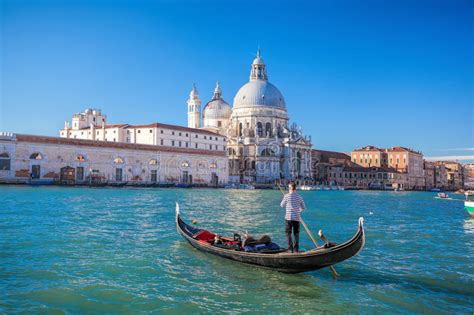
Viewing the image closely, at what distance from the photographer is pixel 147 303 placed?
22.5 ft

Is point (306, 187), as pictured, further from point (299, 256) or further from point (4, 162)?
point (299, 256)

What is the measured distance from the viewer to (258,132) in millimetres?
71812

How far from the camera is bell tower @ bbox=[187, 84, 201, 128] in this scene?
3007 inches

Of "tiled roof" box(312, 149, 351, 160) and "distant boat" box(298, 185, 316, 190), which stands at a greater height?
"tiled roof" box(312, 149, 351, 160)

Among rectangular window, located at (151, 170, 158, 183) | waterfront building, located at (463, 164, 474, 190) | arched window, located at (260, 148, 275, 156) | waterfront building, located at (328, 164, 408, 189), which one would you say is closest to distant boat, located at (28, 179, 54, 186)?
rectangular window, located at (151, 170, 158, 183)

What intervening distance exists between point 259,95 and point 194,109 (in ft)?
38.3

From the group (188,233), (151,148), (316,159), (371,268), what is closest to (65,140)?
(151,148)

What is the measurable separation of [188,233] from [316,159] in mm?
70783

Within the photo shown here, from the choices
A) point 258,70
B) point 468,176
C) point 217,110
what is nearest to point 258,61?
point 258,70

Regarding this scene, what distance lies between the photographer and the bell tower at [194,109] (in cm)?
7638

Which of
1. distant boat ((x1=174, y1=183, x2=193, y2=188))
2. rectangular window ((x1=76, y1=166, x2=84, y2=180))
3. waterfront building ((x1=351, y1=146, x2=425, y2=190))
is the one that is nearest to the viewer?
rectangular window ((x1=76, y1=166, x2=84, y2=180))

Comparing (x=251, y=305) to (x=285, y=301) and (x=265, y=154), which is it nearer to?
(x=285, y=301)

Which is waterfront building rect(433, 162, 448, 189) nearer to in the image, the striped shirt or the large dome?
the large dome

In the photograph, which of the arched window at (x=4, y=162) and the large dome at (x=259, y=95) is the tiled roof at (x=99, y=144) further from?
the large dome at (x=259, y=95)
